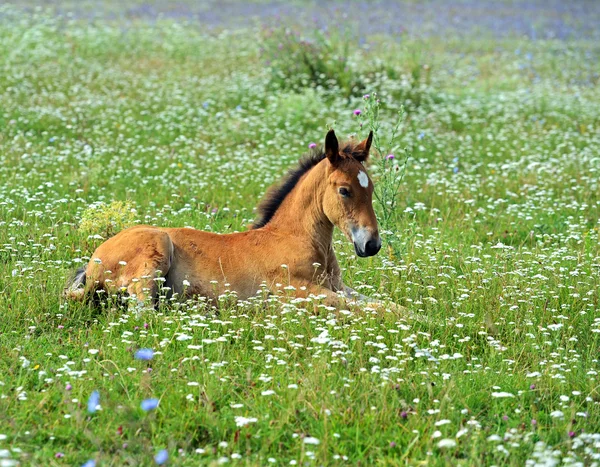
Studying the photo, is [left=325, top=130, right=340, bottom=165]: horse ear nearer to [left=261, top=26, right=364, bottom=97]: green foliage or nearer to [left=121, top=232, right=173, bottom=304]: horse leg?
[left=121, top=232, right=173, bottom=304]: horse leg

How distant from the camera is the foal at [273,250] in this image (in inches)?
262

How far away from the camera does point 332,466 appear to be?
4.39 m

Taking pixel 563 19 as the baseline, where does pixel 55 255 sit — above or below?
below

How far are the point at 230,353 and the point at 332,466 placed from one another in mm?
1510

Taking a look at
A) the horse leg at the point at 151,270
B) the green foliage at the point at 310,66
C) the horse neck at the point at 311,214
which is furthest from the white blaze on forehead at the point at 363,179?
the green foliage at the point at 310,66

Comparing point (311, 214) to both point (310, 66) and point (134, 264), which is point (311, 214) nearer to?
point (134, 264)

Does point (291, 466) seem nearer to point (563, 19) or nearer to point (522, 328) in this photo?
point (522, 328)

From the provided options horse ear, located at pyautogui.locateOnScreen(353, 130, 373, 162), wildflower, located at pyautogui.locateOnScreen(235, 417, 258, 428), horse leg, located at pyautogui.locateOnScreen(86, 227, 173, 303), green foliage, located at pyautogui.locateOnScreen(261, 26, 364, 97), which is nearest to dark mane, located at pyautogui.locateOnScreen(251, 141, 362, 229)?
horse ear, located at pyautogui.locateOnScreen(353, 130, 373, 162)

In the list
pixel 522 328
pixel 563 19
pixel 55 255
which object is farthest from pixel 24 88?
pixel 563 19

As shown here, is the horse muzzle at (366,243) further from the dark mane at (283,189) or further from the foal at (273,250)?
the dark mane at (283,189)

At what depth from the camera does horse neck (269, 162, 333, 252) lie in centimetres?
711

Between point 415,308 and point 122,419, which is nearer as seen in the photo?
point 122,419

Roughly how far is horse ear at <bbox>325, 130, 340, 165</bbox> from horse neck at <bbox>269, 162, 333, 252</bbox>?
7.2 inches

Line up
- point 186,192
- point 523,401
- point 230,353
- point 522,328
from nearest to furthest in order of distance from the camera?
point 523,401
point 230,353
point 522,328
point 186,192
